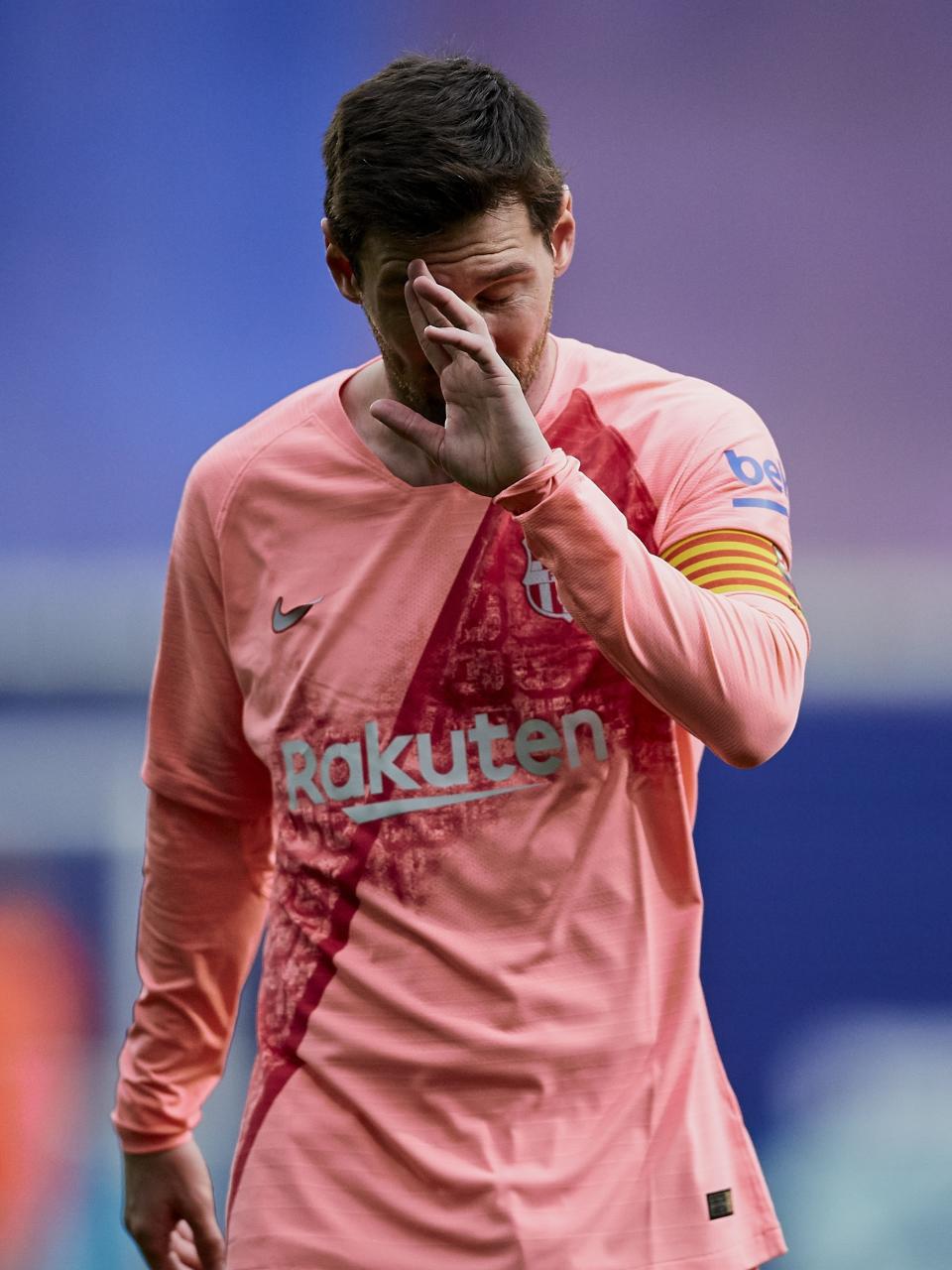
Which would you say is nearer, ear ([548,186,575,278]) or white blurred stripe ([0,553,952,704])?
ear ([548,186,575,278])

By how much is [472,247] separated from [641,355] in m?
1.46

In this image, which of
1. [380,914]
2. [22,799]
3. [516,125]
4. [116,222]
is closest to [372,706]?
[380,914]

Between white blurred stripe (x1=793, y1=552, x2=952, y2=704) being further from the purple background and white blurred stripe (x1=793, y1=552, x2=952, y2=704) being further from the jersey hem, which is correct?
the jersey hem

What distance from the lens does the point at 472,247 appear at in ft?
4.99

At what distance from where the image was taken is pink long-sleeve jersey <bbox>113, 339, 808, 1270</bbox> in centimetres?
148

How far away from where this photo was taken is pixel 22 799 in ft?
9.61

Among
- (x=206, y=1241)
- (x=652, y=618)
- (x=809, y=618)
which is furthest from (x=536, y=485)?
(x=809, y=618)

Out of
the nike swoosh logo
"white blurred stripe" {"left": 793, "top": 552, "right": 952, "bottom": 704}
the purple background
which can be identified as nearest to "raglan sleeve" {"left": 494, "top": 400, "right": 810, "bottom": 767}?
the nike swoosh logo

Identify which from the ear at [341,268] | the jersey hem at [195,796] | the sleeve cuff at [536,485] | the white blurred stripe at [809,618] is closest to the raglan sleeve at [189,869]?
the jersey hem at [195,796]

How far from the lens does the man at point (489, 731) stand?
147 centimetres

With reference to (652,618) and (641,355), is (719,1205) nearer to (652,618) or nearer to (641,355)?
(652,618)

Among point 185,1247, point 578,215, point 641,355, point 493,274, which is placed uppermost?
point 578,215

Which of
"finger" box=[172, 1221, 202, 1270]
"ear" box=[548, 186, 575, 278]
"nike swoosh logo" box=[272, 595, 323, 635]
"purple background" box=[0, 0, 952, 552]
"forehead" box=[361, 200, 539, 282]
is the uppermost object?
"purple background" box=[0, 0, 952, 552]

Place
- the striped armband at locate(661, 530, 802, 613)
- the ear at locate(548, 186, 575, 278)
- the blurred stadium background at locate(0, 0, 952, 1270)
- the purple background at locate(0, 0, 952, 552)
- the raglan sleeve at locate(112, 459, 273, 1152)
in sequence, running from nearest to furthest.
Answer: the striped armband at locate(661, 530, 802, 613) → the ear at locate(548, 186, 575, 278) → the raglan sleeve at locate(112, 459, 273, 1152) → the blurred stadium background at locate(0, 0, 952, 1270) → the purple background at locate(0, 0, 952, 552)
